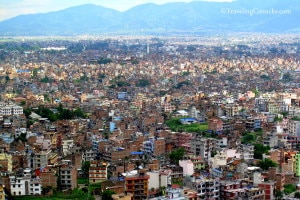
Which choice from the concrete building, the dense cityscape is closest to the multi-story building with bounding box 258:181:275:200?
the dense cityscape

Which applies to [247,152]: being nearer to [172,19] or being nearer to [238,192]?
[238,192]

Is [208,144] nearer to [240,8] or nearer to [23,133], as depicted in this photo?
[23,133]

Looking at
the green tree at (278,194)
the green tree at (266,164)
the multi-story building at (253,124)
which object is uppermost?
the green tree at (266,164)

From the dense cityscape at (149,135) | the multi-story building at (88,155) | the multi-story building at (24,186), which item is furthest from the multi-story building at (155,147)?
the multi-story building at (24,186)

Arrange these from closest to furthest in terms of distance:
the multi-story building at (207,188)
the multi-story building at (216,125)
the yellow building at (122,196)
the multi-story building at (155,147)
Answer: the yellow building at (122,196) → the multi-story building at (207,188) → the multi-story building at (155,147) → the multi-story building at (216,125)

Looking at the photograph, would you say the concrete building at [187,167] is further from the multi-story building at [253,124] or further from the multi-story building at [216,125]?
the multi-story building at [253,124]

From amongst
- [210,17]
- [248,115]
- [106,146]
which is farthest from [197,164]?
[210,17]
